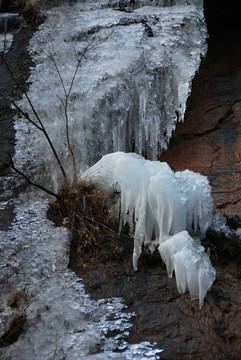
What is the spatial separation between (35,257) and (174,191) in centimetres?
129

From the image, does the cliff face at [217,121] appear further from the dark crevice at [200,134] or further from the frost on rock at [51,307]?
the frost on rock at [51,307]

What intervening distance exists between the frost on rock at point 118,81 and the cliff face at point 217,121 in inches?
9.1

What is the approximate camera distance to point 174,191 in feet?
10.2

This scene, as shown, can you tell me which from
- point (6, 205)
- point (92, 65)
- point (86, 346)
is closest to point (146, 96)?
point (92, 65)

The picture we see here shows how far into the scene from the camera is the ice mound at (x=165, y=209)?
9.66 ft

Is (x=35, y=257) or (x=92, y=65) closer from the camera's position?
(x=35, y=257)

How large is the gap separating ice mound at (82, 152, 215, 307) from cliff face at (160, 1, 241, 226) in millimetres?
333

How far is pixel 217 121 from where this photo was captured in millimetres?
4570

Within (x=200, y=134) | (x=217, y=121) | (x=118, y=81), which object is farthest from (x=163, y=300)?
(x=118, y=81)

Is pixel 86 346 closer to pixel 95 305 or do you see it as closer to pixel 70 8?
pixel 95 305

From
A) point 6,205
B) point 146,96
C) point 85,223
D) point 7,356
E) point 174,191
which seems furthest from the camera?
point 146,96

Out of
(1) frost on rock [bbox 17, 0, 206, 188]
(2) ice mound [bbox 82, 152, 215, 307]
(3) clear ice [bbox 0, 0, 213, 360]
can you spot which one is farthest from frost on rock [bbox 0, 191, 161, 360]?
(1) frost on rock [bbox 17, 0, 206, 188]

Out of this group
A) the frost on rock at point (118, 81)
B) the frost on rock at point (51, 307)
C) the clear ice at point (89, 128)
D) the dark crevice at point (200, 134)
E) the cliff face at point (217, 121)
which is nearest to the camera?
the frost on rock at point (51, 307)

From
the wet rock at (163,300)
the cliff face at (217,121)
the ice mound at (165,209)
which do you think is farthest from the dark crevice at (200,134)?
the wet rock at (163,300)
